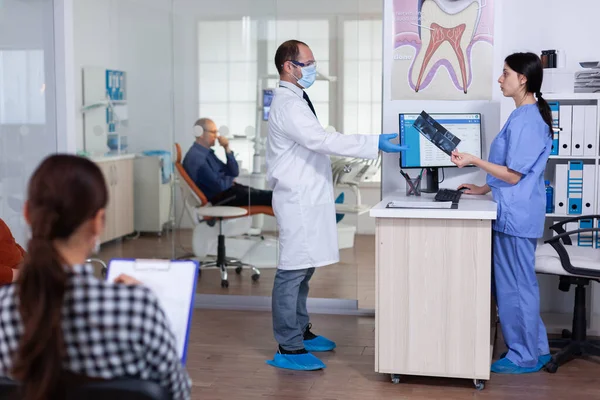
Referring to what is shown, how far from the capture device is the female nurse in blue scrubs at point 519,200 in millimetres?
3643

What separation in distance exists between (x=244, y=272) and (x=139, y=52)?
1.69m

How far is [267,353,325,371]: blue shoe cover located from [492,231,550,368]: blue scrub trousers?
915 mm

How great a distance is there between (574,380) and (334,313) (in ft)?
5.63

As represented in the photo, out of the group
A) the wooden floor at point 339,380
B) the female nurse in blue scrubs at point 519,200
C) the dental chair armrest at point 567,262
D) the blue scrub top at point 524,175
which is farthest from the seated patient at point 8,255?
Answer: the dental chair armrest at point 567,262

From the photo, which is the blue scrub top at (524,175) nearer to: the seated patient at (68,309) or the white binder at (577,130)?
the white binder at (577,130)

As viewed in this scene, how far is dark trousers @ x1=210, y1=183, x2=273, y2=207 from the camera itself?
5.41m

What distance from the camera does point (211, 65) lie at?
17.7 ft

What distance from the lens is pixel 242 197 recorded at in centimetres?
547

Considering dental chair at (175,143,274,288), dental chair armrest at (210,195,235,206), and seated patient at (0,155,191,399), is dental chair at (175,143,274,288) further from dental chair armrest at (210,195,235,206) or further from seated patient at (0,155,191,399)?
seated patient at (0,155,191,399)

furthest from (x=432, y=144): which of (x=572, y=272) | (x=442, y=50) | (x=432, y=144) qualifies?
(x=572, y=272)

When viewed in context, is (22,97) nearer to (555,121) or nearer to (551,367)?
(555,121)

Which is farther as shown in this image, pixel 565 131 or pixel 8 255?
pixel 565 131

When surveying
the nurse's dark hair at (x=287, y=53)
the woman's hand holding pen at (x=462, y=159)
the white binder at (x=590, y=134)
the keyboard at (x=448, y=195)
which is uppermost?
the nurse's dark hair at (x=287, y=53)

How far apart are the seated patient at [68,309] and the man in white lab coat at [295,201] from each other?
2233mm
